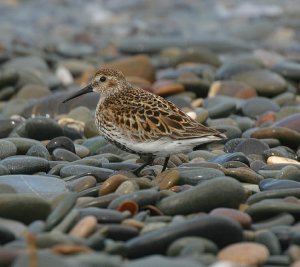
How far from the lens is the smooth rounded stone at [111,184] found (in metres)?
6.05

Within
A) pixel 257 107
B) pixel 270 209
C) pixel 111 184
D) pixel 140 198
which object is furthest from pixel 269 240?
pixel 257 107

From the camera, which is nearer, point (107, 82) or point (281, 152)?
point (107, 82)

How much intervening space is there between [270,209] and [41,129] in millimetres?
3486

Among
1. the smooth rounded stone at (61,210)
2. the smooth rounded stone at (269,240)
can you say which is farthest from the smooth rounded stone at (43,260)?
the smooth rounded stone at (269,240)

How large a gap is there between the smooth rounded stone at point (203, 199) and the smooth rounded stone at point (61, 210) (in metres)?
0.63

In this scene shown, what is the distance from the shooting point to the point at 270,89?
35.7 ft

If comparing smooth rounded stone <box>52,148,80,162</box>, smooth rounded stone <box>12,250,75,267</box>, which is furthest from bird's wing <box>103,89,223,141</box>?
smooth rounded stone <box>12,250,75,267</box>

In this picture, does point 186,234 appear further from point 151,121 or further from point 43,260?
point 151,121

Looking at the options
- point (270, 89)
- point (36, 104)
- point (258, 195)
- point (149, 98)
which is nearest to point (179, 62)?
point (270, 89)

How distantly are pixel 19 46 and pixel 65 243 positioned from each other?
11.6 m

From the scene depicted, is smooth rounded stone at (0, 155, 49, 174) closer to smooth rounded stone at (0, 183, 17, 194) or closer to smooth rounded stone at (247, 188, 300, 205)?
smooth rounded stone at (0, 183, 17, 194)

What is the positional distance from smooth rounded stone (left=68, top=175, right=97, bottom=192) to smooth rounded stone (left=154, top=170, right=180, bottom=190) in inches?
20.1

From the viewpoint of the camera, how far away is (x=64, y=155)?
7555 mm

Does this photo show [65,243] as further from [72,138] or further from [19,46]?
[19,46]
